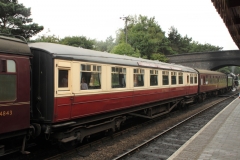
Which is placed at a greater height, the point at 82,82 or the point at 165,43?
the point at 165,43

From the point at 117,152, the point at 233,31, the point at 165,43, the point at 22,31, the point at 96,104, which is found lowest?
the point at 117,152

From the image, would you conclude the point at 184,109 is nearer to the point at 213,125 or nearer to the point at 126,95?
the point at 213,125

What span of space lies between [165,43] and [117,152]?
5246 cm

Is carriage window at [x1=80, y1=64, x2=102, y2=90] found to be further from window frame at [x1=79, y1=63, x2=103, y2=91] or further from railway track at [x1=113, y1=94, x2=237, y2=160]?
railway track at [x1=113, y1=94, x2=237, y2=160]

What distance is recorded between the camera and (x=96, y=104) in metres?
7.18

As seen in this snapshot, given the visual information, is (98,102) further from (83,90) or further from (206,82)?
(206,82)

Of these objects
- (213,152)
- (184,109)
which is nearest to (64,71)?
(213,152)

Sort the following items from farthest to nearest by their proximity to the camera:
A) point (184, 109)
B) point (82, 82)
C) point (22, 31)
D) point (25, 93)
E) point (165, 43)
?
point (165, 43) → point (22, 31) → point (184, 109) → point (82, 82) → point (25, 93)

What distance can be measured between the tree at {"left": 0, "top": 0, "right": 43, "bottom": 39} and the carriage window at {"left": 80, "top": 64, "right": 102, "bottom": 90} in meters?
12.9

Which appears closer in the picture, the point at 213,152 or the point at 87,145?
the point at 213,152

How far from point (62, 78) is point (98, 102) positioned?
1673 mm

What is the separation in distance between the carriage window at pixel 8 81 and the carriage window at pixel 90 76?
1976 mm

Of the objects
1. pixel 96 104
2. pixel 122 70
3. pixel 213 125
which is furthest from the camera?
pixel 213 125

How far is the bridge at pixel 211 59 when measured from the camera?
40737 millimetres
